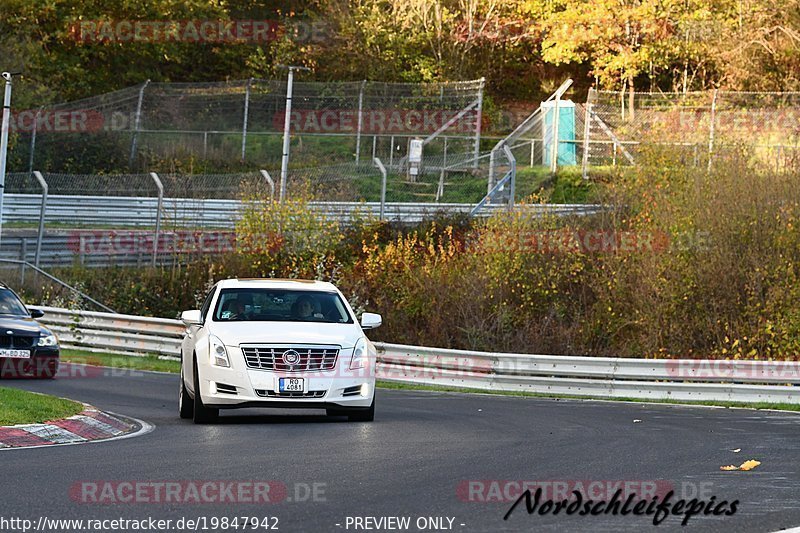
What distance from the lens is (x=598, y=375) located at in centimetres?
2486

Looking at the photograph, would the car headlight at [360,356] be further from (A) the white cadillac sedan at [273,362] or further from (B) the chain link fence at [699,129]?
(B) the chain link fence at [699,129]

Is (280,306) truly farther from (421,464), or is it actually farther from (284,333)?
(421,464)

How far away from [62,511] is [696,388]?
15.6 meters

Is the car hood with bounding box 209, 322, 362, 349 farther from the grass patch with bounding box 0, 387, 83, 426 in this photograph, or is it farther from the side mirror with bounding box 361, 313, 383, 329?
the grass patch with bounding box 0, 387, 83, 426

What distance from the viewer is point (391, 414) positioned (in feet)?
60.8

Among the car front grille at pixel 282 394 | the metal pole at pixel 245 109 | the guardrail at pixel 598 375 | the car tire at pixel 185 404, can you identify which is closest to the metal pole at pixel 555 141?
the metal pole at pixel 245 109

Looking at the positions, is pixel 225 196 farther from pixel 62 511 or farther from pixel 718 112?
pixel 62 511

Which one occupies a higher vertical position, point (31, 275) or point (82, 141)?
point (82, 141)

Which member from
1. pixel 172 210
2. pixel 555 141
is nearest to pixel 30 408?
pixel 172 210

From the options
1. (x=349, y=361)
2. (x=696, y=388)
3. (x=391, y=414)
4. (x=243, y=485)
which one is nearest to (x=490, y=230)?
(x=696, y=388)

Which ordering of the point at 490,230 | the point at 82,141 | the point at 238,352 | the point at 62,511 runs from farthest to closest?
the point at 82,141 → the point at 490,230 → the point at 238,352 → the point at 62,511

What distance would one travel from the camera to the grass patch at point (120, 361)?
28.9 metres

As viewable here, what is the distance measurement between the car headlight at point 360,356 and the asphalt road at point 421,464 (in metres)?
0.66

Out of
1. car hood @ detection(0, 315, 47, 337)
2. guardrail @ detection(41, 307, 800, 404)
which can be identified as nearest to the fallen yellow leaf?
guardrail @ detection(41, 307, 800, 404)
